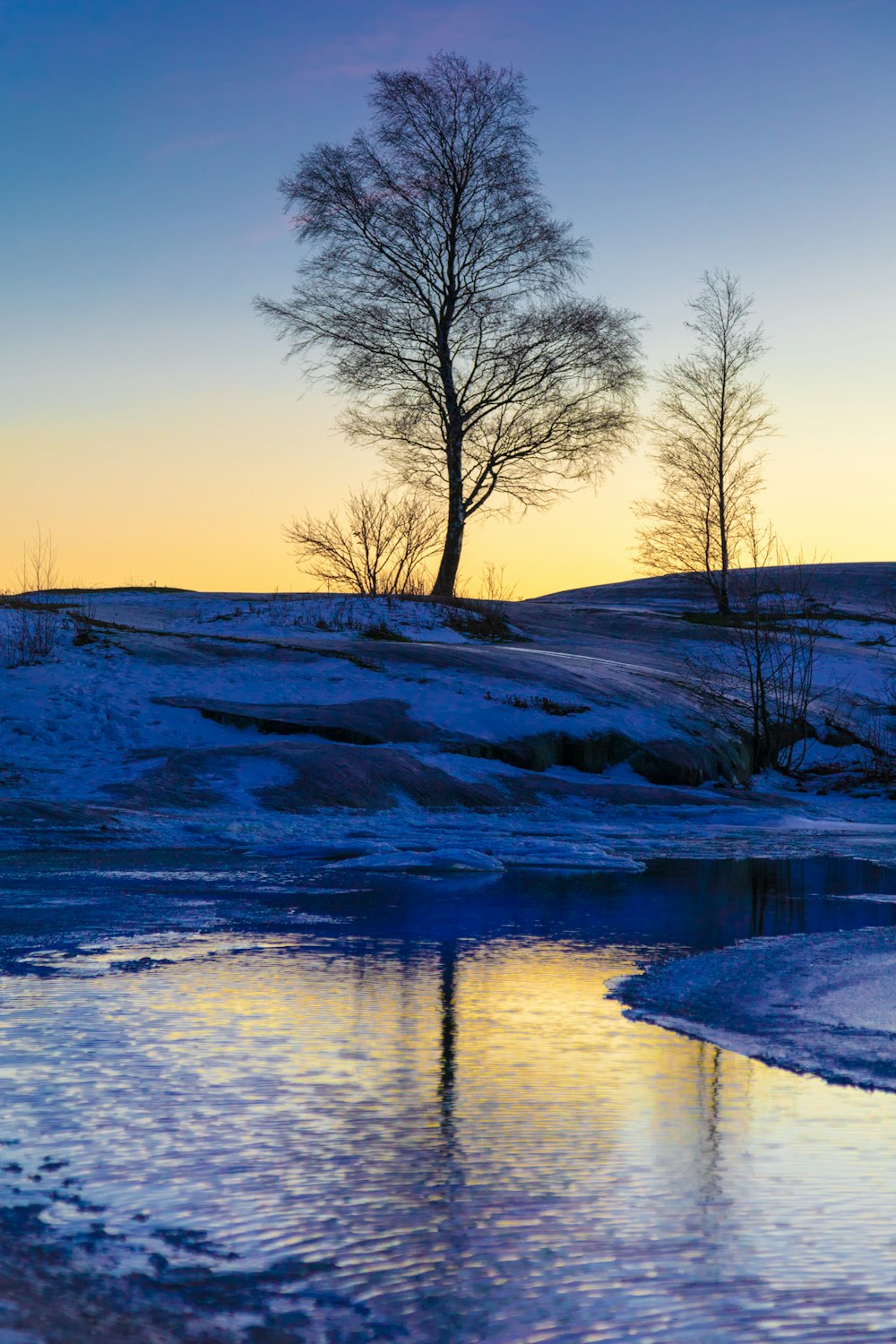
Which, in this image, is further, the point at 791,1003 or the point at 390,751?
the point at 390,751

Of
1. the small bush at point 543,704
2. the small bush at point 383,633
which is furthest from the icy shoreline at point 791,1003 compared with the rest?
the small bush at point 383,633

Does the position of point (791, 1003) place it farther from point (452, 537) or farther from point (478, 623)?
point (452, 537)

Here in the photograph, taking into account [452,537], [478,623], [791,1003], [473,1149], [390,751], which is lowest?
[791,1003]

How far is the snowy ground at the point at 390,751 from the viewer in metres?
11.6

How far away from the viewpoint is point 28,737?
13781 millimetres

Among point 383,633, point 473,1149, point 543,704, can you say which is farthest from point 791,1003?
point 383,633

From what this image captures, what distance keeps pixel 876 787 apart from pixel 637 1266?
15.7 metres

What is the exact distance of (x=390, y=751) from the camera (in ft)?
47.3

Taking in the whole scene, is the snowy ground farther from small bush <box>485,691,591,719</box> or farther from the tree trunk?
the tree trunk

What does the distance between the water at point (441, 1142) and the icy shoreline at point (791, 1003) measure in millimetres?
177

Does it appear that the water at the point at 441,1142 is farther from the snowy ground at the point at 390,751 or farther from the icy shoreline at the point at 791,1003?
the snowy ground at the point at 390,751

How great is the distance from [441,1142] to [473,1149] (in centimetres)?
10

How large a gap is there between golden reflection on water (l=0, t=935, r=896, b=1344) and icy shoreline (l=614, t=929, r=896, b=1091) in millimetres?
180

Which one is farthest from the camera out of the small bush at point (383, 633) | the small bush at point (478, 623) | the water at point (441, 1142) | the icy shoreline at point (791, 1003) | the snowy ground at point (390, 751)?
the small bush at point (478, 623)
